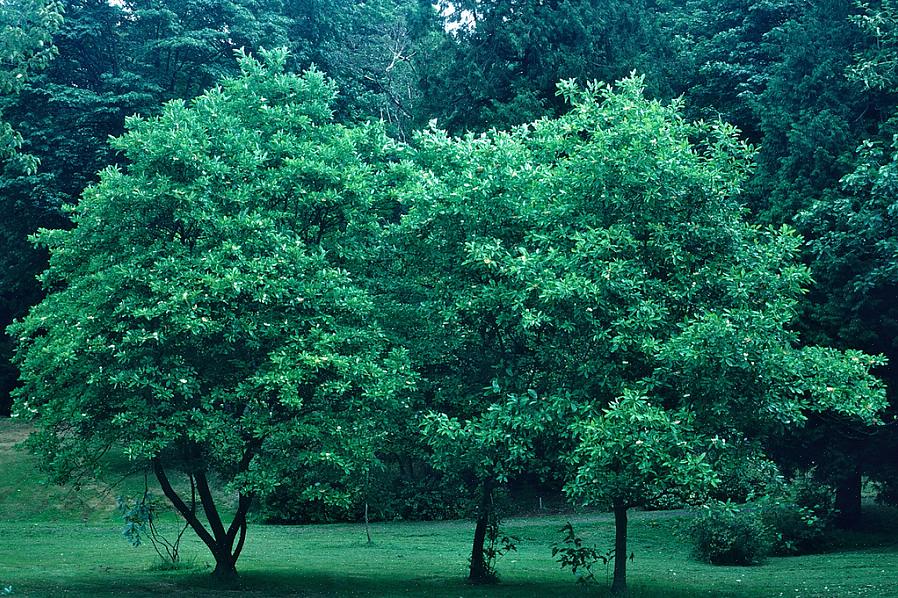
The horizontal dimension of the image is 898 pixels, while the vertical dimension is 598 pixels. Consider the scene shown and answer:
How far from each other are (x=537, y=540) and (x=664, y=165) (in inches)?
823

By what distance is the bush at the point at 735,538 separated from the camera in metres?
28.2

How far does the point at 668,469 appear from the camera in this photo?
1608 centimetres

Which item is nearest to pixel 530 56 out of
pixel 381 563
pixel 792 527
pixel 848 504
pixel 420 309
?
pixel 792 527

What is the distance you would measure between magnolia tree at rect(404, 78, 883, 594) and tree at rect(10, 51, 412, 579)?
195 centimetres

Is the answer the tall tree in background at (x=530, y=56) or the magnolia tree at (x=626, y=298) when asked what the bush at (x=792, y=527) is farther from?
the tall tree in background at (x=530, y=56)

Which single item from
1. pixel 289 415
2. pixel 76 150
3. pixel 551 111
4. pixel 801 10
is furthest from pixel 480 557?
pixel 76 150

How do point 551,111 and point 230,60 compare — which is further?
point 230,60

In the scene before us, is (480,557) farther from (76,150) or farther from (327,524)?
(76,150)

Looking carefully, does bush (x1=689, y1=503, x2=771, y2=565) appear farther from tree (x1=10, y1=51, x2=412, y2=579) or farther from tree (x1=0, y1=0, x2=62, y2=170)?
tree (x1=0, y1=0, x2=62, y2=170)

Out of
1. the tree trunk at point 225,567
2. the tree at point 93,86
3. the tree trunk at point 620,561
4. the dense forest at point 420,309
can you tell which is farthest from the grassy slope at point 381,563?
the tree at point 93,86

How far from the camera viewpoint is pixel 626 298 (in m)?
16.8

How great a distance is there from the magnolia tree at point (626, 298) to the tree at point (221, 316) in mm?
1945

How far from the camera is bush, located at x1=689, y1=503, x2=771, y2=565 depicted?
28.2 metres

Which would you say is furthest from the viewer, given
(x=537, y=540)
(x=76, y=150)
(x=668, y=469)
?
(x=76, y=150)
